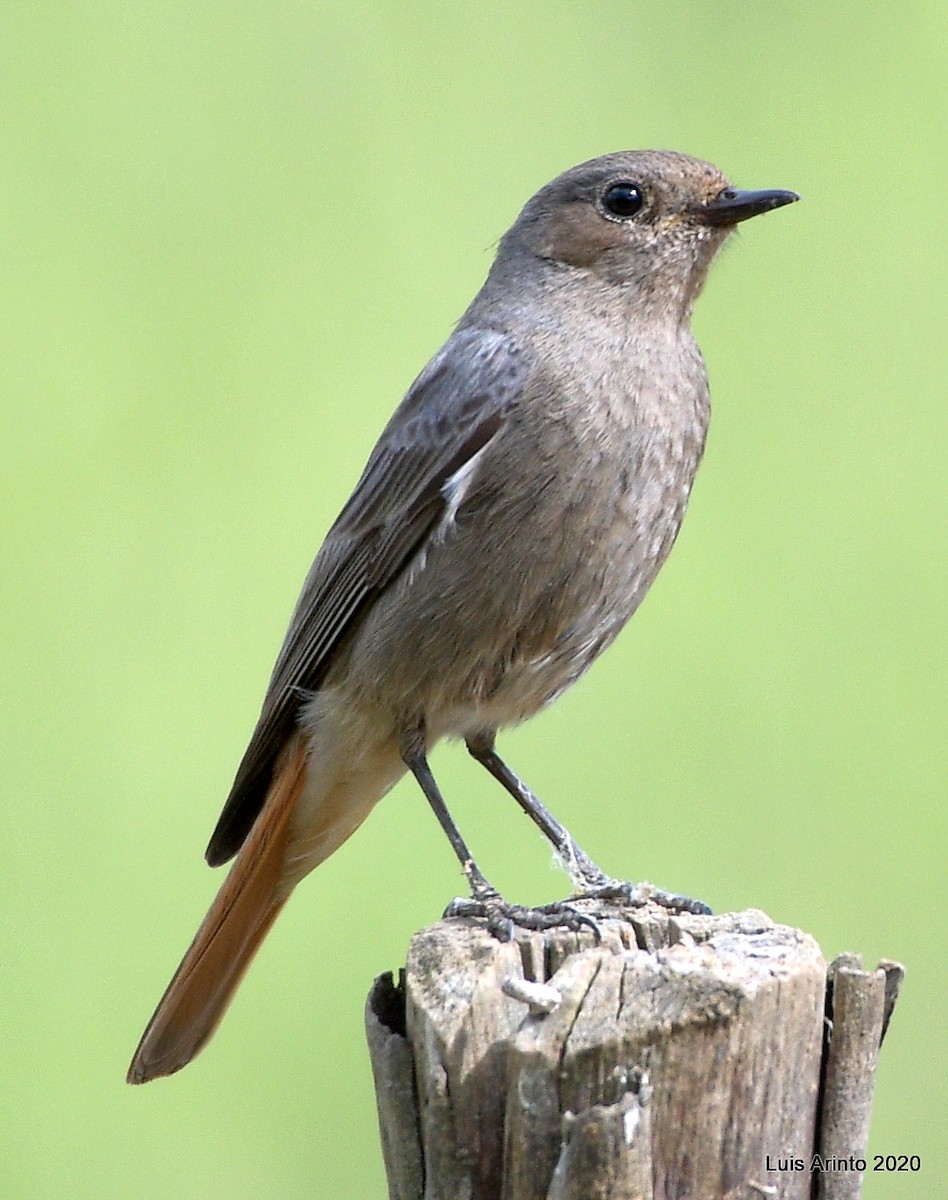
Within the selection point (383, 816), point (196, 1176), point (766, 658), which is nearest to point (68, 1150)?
point (196, 1176)

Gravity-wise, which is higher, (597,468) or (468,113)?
(468,113)

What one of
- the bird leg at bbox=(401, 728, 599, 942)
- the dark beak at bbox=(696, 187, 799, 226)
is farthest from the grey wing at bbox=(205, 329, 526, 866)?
the dark beak at bbox=(696, 187, 799, 226)

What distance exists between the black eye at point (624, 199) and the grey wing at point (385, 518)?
0.42 m

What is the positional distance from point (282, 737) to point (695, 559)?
59.9 inches

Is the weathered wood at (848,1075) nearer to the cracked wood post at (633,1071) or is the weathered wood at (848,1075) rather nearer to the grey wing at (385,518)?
the cracked wood post at (633,1071)

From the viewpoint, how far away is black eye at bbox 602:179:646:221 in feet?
14.1

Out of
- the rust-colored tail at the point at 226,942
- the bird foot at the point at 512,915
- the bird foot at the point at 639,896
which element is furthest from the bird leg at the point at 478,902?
the rust-colored tail at the point at 226,942

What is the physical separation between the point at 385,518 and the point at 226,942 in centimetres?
106

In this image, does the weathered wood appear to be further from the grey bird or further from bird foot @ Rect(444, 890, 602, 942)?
the grey bird

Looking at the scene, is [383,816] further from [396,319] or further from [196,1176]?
[396,319]

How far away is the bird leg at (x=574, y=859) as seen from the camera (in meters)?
3.82

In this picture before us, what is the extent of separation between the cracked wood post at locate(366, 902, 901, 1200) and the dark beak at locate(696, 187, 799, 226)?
1.86 meters

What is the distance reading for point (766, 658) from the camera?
5379 mm

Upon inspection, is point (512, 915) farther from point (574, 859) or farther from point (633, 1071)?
point (633, 1071)
